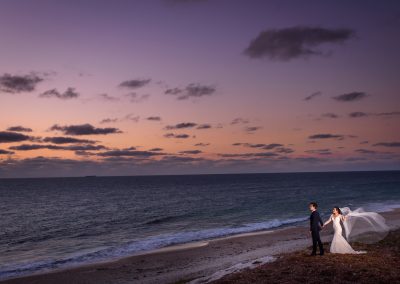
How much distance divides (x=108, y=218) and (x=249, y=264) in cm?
4469

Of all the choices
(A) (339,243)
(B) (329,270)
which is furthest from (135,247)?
(B) (329,270)

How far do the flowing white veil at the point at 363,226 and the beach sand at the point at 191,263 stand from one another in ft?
10.7

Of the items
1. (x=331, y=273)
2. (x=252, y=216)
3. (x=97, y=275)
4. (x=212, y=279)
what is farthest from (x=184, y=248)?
(x=252, y=216)

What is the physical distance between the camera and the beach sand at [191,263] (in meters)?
23.1

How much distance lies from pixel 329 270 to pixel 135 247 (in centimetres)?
2314

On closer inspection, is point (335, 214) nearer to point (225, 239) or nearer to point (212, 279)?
point (212, 279)

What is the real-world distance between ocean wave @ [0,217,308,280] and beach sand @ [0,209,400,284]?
6.68 ft

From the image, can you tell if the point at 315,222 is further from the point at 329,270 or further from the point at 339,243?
the point at 329,270

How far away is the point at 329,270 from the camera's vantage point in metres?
17.3

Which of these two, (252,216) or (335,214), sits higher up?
(335,214)

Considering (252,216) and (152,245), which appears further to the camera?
(252,216)

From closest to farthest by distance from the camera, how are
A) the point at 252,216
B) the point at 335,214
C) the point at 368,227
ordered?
the point at 335,214
the point at 368,227
the point at 252,216

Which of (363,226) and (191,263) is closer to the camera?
(363,226)

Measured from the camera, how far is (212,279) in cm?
1909
